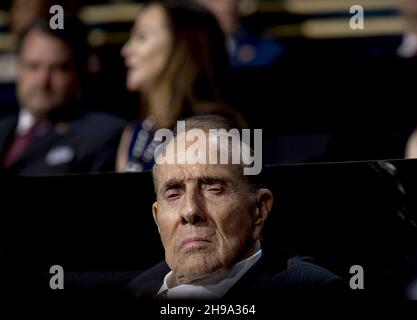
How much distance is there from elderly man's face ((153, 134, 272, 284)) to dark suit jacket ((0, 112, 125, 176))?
0.45 meters

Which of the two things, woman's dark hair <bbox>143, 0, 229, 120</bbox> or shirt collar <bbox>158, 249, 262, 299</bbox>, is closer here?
shirt collar <bbox>158, 249, 262, 299</bbox>

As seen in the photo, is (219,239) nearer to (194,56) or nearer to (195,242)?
(195,242)

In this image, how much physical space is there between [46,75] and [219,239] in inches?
37.3

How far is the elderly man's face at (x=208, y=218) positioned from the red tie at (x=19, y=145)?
66cm

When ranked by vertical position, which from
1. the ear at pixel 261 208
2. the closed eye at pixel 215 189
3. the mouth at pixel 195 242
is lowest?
the mouth at pixel 195 242

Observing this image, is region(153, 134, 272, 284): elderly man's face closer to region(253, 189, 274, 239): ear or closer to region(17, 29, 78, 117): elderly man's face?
region(253, 189, 274, 239): ear

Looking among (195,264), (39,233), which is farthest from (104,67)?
(195,264)

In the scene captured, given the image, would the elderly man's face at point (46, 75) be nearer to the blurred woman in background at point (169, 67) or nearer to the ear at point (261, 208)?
the blurred woman in background at point (169, 67)

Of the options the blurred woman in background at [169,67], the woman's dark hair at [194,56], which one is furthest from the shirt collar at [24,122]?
the woman's dark hair at [194,56]

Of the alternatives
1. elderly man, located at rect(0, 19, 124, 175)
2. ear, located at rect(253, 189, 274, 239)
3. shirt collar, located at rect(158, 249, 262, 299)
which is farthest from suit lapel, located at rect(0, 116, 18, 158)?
ear, located at rect(253, 189, 274, 239)

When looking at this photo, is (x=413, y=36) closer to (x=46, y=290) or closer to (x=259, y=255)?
(x=259, y=255)

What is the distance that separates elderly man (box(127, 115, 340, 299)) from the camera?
9.83 feet

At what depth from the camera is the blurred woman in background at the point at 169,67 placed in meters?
3.37

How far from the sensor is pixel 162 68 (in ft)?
11.3
